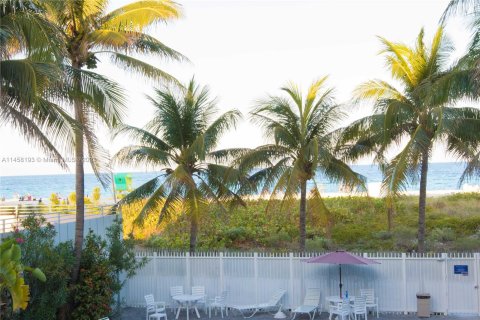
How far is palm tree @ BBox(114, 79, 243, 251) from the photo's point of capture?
1991 cm

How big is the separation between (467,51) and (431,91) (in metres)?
1.31

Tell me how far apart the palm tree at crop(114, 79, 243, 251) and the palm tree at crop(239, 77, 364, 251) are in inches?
38.1

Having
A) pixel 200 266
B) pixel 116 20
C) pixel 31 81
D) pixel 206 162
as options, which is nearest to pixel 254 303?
pixel 200 266

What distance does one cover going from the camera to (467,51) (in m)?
15.9

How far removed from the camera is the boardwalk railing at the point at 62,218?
16.2 metres

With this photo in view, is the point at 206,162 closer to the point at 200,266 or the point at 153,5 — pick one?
the point at 200,266

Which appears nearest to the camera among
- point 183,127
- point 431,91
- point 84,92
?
point 84,92

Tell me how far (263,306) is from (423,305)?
14.1 ft

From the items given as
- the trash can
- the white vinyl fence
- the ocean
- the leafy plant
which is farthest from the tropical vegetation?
the ocean

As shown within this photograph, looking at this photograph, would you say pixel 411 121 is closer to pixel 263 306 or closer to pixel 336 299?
pixel 336 299

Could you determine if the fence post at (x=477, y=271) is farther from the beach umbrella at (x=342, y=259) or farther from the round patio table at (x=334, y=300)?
the round patio table at (x=334, y=300)

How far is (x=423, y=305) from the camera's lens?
55.3 ft

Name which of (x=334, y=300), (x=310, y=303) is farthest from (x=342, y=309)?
(x=310, y=303)

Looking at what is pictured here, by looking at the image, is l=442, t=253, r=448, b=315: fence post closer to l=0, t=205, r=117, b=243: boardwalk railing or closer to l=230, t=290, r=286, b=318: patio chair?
l=230, t=290, r=286, b=318: patio chair
